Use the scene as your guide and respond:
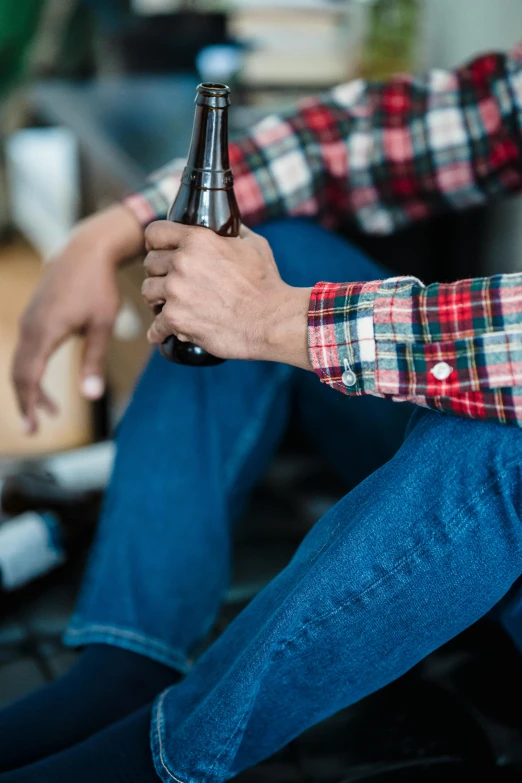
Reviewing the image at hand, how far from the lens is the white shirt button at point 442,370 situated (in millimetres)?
589

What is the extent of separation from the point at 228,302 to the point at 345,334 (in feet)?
0.31

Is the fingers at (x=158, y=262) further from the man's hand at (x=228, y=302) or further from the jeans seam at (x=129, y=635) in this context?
the jeans seam at (x=129, y=635)

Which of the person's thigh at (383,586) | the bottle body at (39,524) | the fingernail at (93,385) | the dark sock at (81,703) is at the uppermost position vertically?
the fingernail at (93,385)

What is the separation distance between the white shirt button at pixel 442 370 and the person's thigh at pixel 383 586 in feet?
0.13

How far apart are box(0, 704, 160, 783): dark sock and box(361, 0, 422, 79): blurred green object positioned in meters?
1.33

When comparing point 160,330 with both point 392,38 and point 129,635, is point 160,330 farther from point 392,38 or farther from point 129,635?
point 392,38

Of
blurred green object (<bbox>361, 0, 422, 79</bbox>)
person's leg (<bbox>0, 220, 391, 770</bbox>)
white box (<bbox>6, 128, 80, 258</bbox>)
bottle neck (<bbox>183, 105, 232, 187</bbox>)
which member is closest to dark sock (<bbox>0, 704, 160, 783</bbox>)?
person's leg (<bbox>0, 220, 391, 770</bbox>)

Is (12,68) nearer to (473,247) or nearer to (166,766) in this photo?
(473,247)

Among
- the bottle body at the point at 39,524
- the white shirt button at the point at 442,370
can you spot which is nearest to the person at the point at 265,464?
the white shirt button at the point at 442,370

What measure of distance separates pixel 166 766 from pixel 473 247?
948 mm

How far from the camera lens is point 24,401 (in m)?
0.93

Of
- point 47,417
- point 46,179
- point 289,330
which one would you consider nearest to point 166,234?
point 289,330

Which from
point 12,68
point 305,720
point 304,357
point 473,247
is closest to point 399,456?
point 304,357

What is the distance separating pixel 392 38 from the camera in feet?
5.22
